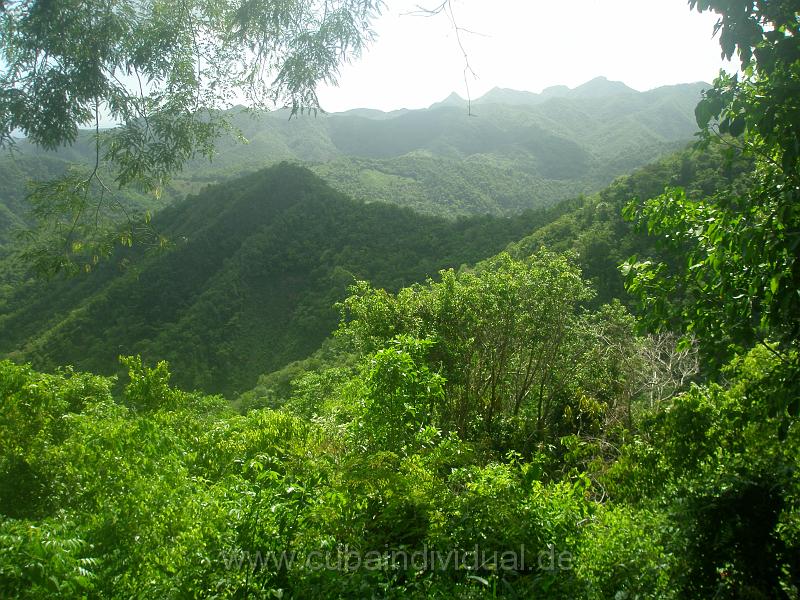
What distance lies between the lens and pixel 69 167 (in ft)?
18.3

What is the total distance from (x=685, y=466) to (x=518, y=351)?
4.84m

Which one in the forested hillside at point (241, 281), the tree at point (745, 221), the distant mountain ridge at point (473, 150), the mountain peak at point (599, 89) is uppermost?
the mountain peak at point (599, 89)

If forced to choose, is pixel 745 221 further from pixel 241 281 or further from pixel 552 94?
pixel 552 94

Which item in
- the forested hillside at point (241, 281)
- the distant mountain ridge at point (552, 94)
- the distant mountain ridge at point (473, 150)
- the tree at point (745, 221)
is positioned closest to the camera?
the tree at point (745, 221)

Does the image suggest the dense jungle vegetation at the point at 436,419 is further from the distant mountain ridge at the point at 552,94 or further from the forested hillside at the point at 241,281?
the distant mountain ridge at the point at 552,94

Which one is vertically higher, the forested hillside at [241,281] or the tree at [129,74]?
the tree at [129,74]

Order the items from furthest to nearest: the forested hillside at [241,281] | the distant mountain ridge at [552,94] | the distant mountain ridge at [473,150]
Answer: the distant mountain ridge at [552,94] → the distant mountain ridge at [473,150] → the forested hillside at [241,281]

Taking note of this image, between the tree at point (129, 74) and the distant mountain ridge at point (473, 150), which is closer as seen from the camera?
the tree at point (129, 74)

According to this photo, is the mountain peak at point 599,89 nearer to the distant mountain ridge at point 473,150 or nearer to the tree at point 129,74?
the distant mountain ridge at point 473,150

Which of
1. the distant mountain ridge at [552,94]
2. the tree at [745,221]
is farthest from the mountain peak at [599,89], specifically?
the tree at [745,221]

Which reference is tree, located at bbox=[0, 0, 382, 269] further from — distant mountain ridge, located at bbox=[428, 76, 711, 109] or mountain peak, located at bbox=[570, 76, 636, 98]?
mountain peak, located at bbox=[570, 76, 636, 98]

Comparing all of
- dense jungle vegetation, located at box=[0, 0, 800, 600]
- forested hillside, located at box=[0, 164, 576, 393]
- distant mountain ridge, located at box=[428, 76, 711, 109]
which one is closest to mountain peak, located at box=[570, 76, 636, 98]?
distant mountain ridge, located at box=[428, 76, 711, 109]

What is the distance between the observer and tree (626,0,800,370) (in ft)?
8.22

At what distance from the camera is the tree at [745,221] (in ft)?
8.22
